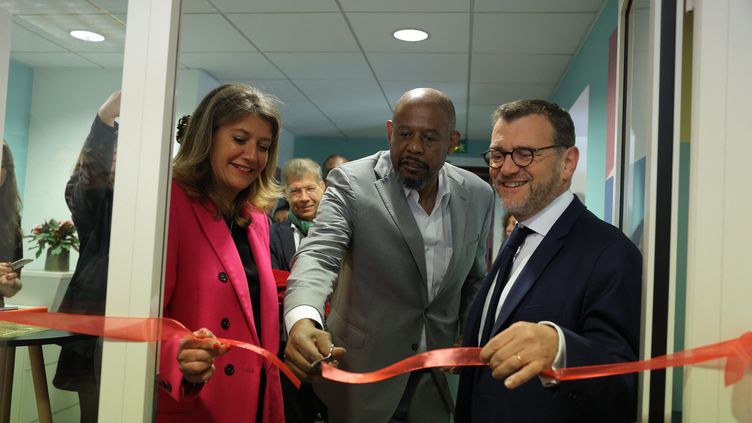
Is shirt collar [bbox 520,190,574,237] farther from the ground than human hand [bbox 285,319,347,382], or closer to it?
farther from the ground

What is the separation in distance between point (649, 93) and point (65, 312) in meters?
1.18

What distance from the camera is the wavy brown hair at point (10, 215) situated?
45.3 inches

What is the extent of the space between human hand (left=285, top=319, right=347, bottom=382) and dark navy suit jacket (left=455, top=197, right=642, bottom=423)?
393 millimetres

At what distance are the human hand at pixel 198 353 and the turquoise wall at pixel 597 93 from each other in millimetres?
2757

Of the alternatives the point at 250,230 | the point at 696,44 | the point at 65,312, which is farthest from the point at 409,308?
the point at 696,44

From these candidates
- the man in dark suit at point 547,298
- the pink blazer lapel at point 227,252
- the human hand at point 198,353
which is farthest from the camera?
the pink blazer lapel at point 227,252

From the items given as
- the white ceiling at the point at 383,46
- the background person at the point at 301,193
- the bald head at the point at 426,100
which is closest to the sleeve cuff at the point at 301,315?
the bald head at the point at 426,100

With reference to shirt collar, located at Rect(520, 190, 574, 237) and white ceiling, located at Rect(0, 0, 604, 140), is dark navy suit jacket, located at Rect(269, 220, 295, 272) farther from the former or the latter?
shirt collar, located at Rect(520, 190, 574, 237)

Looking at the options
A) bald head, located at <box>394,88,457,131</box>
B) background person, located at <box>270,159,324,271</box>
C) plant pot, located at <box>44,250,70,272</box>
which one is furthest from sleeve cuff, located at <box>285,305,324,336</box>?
background person, located at <box>270,159,324,271</box>

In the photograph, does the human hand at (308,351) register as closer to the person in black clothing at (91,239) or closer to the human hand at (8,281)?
the person in black clothing at (91,239)

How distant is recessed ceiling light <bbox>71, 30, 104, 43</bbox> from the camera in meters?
1.10

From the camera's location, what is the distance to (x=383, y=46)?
4.50 metres

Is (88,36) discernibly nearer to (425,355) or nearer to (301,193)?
(425,355)

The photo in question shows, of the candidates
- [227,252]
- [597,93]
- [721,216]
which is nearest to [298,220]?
[227,252]
